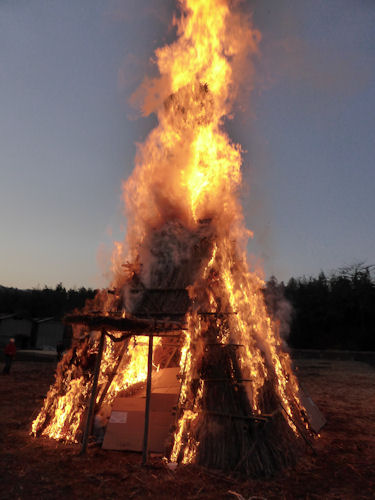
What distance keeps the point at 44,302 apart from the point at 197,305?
51.5 meters

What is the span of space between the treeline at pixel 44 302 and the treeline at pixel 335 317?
3086cm

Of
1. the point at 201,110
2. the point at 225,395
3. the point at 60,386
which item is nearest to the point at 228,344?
the point at 225,395

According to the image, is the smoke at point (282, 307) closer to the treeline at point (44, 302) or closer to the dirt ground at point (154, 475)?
the treeline at point (44, 302)

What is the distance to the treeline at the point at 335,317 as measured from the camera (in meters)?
38.3

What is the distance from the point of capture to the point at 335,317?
3981 centimetres

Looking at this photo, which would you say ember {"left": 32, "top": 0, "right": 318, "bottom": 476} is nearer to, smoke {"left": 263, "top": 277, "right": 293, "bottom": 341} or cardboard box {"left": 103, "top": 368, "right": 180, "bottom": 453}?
cardboard box {"left": 103, "top": 368, "right": 180, "bottom": 453}

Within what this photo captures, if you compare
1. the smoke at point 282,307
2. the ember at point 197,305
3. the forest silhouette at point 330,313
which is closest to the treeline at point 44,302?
the forest silhouette at point 330,313

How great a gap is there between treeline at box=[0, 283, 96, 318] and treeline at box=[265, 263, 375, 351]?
1215 inches

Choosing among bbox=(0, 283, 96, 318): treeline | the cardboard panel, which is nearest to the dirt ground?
the cardboard panel

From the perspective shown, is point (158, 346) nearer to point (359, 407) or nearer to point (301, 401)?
point (301, 401)

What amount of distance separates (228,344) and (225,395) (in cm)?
112

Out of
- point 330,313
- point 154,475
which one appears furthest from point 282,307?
point 154,475

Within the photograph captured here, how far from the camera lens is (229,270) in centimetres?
1088

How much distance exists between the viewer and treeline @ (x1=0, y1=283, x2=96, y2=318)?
54.0m
